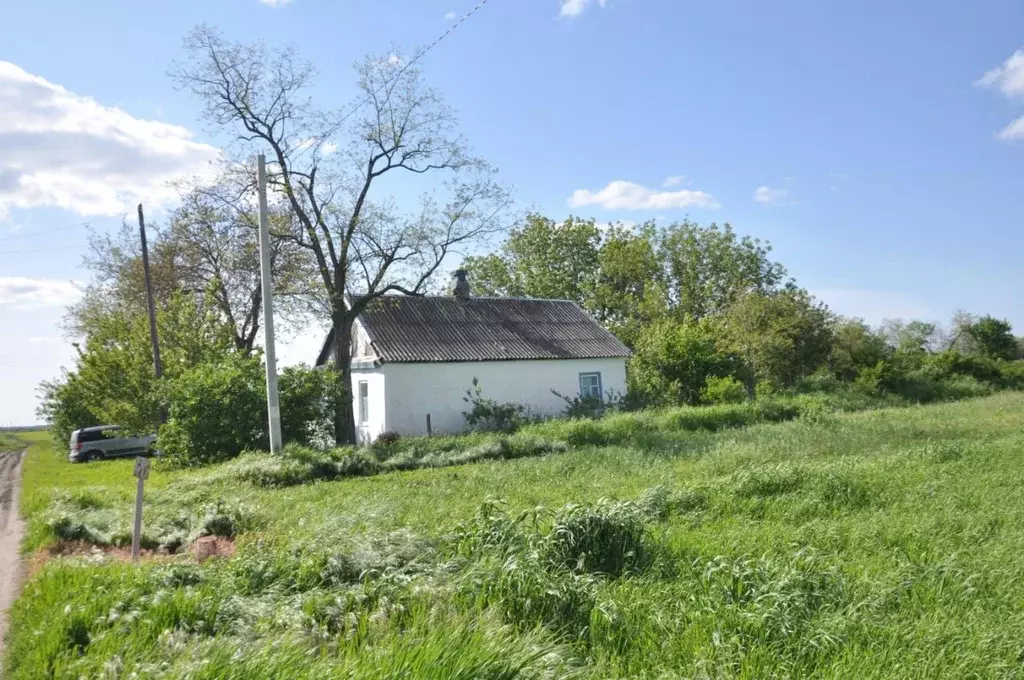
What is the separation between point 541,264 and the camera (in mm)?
49812

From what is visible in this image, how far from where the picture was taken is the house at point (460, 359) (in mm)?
26344

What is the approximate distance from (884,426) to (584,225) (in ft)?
110

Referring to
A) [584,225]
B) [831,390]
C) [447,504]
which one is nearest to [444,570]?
[447,504]

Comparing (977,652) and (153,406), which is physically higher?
(153,406)

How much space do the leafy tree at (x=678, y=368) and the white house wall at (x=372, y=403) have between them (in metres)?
10.5

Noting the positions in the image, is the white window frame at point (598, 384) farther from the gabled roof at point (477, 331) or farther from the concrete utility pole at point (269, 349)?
the concrete utility pole at point (269, 349)

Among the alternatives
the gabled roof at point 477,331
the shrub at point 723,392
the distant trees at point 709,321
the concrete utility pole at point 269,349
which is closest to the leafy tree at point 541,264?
the distant trees at point 709,321

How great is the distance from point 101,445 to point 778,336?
29.6 metres

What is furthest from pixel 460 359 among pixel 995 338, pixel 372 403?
pixel 995 338

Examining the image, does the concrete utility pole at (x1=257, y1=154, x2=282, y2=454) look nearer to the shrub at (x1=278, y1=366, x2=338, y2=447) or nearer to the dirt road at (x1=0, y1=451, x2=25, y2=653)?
the shrub at (x1=278, y1=366, x2=338, y2=447)

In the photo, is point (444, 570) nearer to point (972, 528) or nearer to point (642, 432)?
point (972, 528)

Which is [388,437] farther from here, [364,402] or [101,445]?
[101,445]

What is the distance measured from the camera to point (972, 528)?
326 inches

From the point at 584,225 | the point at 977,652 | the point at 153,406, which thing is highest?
the point at 584,225
